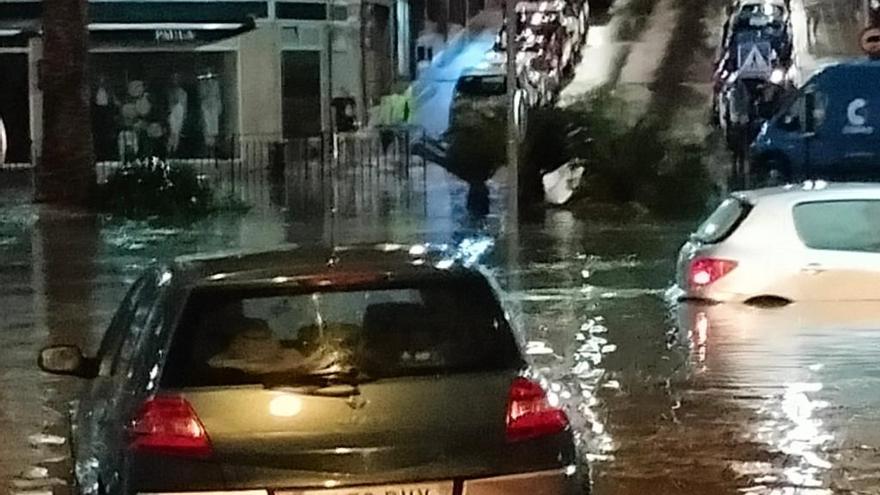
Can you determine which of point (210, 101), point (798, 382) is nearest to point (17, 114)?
point (210, 101)

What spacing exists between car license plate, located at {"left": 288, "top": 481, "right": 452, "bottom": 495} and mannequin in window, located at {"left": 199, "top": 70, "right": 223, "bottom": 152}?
37551 mm

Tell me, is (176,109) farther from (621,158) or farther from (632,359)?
(632,359)

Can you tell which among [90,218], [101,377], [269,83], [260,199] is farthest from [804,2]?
[101,377]

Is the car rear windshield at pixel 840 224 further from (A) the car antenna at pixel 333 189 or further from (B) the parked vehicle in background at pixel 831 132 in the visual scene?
(B) the parked vehicle in background at pixel 831 132

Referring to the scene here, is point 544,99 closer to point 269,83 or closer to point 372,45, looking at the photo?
point 269,83

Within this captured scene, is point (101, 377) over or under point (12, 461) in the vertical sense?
over

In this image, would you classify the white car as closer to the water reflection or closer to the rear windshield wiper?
the water reflection

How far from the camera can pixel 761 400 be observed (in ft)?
42.0

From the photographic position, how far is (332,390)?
713 centimetres

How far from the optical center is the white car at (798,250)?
51.7 ft

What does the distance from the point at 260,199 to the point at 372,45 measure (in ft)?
61.6

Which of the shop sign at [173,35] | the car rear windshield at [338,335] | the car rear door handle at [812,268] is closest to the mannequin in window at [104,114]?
the shop sign at [173,35]

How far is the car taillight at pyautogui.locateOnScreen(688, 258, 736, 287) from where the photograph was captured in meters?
16.1

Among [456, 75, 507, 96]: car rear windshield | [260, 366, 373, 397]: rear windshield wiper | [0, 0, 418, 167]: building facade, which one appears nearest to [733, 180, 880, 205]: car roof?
[260, 366, 373, 397]: rear windshield wiper
